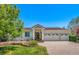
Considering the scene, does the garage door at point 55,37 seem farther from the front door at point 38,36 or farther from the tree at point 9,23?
the tree at point 9,23

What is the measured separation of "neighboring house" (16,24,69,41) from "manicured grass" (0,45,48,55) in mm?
277

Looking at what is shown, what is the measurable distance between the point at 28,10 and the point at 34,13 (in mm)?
176

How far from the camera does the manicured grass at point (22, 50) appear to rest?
1495cm

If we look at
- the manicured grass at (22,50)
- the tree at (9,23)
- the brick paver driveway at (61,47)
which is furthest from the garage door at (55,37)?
the tree at (9,23)

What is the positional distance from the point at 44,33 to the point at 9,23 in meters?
0.97

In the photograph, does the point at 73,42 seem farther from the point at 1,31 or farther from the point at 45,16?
the point at 1,31

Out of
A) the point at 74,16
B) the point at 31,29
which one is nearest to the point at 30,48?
the point at 31,29

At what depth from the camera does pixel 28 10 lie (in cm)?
1498

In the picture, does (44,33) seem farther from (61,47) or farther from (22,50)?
(22,50)

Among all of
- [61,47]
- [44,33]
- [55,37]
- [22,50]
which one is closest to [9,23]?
[22,50]

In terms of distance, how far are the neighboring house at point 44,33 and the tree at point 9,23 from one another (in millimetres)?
224

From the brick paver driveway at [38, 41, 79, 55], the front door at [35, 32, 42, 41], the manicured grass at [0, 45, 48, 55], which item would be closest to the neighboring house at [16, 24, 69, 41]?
the front door at [35, 32, 42, 41]

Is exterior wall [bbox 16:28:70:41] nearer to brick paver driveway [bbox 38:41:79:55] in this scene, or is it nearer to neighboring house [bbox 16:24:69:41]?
neighboring house [bbox 16:24:69:41]

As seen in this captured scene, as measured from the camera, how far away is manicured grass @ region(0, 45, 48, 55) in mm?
14945
